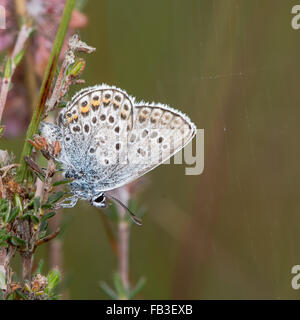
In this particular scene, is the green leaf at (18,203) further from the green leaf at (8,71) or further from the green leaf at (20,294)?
the green leaf at (8,71)

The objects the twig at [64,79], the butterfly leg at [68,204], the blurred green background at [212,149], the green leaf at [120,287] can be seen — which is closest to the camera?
the twig at [64,79]

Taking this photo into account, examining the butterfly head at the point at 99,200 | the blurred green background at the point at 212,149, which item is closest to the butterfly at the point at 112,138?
the butterfly head at the point at 99,200

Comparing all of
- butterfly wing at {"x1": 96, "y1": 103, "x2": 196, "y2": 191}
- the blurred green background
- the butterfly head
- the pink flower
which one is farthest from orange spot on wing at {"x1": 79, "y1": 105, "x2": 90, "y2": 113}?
the blurred green background

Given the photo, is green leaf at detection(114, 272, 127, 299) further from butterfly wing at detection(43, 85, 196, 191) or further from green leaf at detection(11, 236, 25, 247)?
green leaf at detection(11, 236, 25, 247)

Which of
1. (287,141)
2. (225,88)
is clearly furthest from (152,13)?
Result: (287,141)

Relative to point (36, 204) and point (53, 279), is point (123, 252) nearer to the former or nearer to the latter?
point (53, 279)

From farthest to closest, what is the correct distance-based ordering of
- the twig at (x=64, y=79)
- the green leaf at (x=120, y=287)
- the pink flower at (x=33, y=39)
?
the pink flower at (x=33, y=39)
the green leaf at (x=120, y=287)
the twig at (x=64, y=79)

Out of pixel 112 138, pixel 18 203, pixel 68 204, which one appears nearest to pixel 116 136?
pixel 112 138
